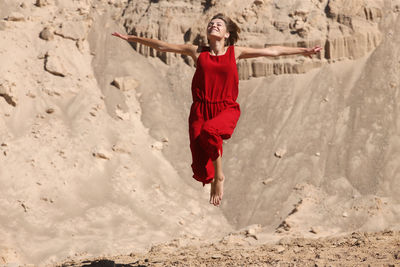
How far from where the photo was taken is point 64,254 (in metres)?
16.8

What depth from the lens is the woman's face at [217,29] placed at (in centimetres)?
828

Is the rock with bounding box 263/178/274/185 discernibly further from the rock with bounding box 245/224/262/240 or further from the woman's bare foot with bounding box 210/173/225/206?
the woman's bare foot with bounding box 210/173/225/206

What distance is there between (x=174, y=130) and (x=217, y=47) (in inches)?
577

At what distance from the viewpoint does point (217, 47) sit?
8.38 meters

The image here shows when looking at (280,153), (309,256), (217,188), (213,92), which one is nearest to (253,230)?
(280,153)

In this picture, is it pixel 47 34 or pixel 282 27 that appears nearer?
pixel 47 34

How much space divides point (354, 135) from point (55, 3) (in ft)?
41.4

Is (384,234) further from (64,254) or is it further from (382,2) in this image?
(382,2)

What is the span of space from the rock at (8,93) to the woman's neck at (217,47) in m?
13.4

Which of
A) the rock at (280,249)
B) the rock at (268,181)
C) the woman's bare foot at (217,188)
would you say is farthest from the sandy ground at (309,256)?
the rock at (268,181)

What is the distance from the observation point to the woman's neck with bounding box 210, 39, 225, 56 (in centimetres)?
838

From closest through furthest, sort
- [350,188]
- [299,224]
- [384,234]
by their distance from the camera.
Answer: [384,234]
[299,224]
[350,188]

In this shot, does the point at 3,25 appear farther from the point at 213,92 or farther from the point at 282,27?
the point at 213,92

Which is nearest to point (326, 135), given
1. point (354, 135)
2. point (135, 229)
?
point (354, 135)
